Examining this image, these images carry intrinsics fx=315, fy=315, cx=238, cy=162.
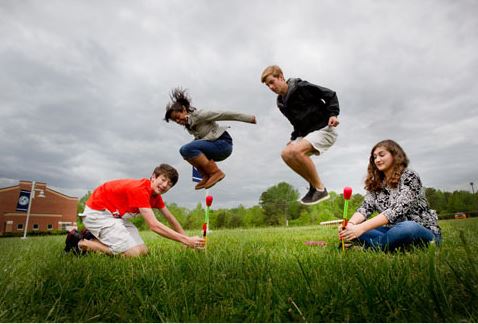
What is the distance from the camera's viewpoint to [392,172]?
13.3 ft

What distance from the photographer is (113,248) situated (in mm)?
4734

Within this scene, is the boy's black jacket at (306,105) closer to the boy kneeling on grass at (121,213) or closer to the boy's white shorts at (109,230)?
the boy kneeling on grass at (121,213)

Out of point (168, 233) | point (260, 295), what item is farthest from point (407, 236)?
point (168, 233)

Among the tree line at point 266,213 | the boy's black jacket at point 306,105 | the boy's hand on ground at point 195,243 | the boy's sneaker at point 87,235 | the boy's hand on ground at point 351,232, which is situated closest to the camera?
the boy's hand on ground at point 351,232

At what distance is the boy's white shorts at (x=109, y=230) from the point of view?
185 inches

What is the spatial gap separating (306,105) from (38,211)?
65548 mm

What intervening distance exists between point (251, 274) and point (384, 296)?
0.98m

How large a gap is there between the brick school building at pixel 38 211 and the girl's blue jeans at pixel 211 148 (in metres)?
57.7

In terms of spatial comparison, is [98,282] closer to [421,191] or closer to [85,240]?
[85,240]

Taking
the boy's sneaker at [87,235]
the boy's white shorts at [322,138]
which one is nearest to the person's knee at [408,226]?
the boy's white shorts at [322,138]

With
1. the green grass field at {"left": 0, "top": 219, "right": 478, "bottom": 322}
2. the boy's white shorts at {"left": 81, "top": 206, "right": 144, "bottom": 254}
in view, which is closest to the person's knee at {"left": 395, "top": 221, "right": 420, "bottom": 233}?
the green grass field at {"left": 0, "top": 219, "right": 478, "bottom": 322}

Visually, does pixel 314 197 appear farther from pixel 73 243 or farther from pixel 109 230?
pixel 73 243

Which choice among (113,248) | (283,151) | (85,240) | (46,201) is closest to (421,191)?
(283,151)

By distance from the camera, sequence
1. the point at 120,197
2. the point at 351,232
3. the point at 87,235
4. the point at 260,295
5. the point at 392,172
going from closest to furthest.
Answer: the point at 260,295, the point at 351,232, the point at 392,172, the point at 120,197, the point at 87,235
